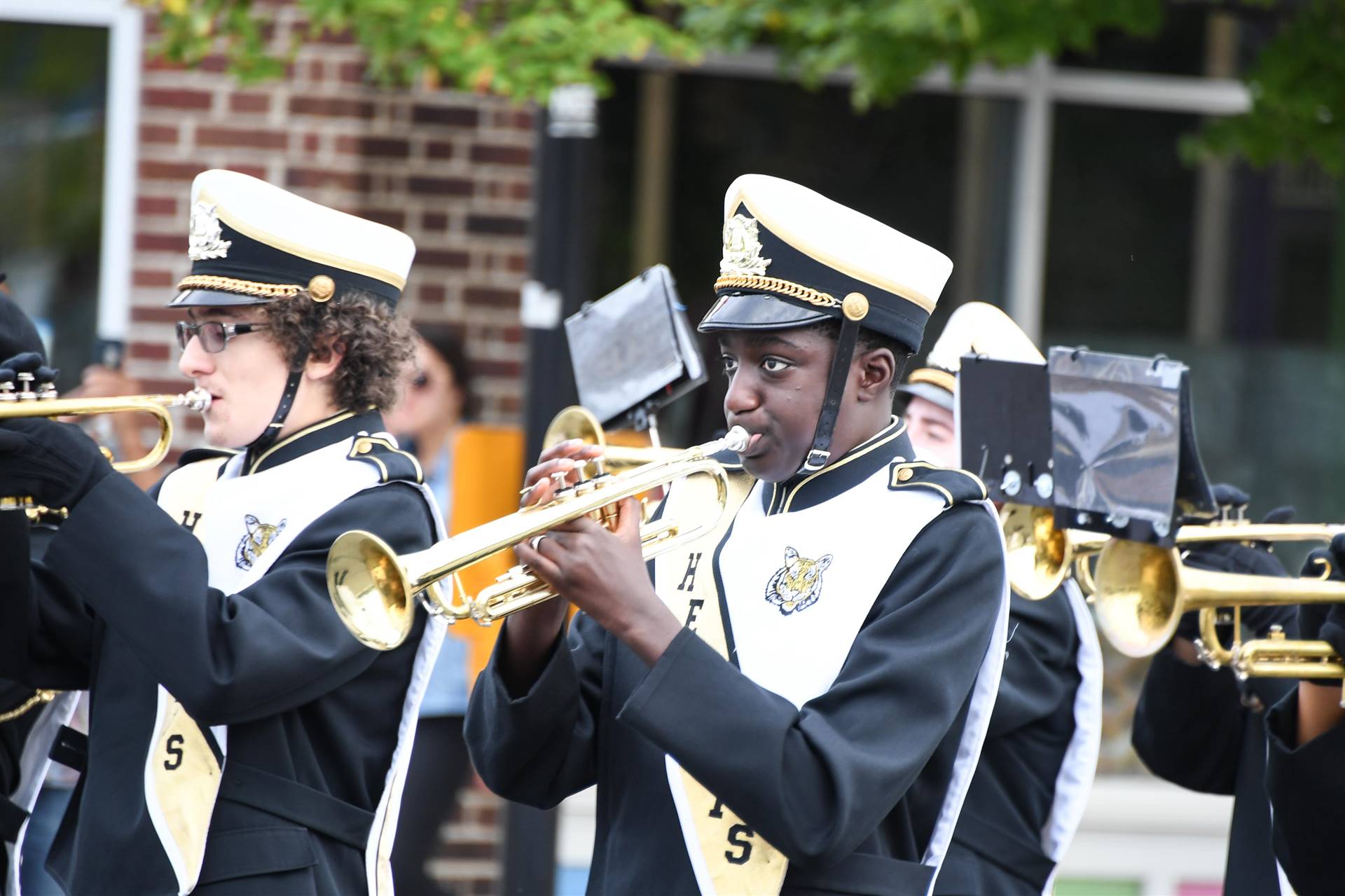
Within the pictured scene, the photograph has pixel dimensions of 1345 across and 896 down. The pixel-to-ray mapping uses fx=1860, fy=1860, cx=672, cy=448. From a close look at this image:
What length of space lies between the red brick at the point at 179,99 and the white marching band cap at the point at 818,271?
144 inches

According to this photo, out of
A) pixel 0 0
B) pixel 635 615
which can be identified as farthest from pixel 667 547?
pixel 0 0

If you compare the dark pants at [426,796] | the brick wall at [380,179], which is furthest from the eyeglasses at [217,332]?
the brick wall at [380,179]

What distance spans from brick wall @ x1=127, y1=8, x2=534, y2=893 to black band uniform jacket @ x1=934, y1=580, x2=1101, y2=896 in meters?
2.78

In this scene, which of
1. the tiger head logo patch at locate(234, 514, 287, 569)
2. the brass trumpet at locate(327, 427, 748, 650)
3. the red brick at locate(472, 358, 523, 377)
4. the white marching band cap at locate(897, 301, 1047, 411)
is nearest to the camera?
the brass trumpet at locate(327, 427, 748, 650)

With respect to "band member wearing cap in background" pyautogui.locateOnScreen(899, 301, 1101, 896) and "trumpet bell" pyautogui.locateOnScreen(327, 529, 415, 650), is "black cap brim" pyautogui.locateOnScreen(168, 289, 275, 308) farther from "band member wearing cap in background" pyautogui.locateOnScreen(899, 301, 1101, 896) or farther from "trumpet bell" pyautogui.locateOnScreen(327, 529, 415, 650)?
"band member wearing cap in background" pyautogui.locateOnScreen(899, 301, 1101, 896)

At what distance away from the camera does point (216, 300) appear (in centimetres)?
324

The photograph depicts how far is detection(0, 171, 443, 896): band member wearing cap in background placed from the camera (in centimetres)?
292

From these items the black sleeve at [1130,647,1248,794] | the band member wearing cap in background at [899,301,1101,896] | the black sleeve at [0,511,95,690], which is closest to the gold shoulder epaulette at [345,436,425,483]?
the black sleeve at [0,511,95,690]

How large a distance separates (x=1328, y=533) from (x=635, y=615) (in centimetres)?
176

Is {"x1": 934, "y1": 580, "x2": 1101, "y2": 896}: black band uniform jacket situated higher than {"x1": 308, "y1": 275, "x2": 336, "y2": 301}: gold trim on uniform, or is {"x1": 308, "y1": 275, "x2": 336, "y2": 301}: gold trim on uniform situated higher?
{"x1": 308, "y1": 275, "x2": 336, "y2": 301}: gold trim on uniform

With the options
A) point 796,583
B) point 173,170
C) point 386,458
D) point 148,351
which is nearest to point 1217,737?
point 796,583

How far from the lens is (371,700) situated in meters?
3.16

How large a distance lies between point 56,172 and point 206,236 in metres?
3.17

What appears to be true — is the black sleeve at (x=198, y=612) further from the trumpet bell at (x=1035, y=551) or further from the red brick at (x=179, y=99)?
the red brick at (x=179, y=99)
